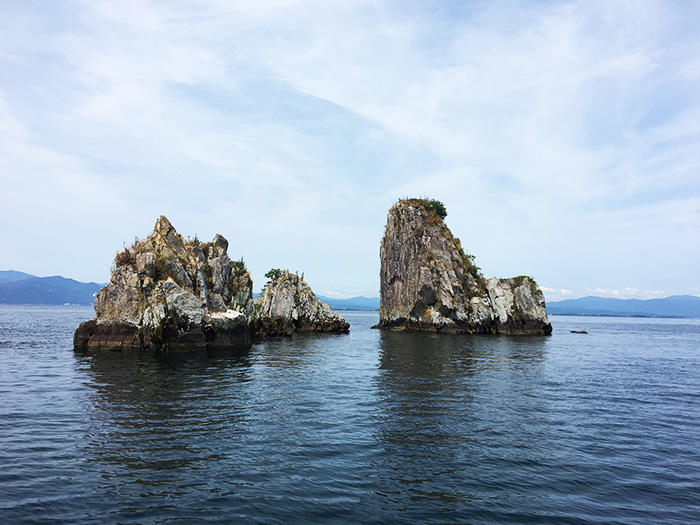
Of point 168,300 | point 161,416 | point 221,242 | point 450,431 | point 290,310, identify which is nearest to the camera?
point 450,431

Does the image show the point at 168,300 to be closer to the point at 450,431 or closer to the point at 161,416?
the point at 161,416

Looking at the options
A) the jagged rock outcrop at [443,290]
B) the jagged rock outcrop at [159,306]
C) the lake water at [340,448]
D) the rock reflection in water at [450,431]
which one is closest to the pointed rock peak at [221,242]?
the jagged rock outcrop at [159,306]

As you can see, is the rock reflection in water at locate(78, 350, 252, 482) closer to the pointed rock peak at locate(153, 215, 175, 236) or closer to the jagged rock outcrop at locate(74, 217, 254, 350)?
the jagged rock outcrop at locate(74, 217, 254, 350)

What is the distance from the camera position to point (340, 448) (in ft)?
52.4

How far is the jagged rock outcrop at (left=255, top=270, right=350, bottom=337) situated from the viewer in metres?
72.9

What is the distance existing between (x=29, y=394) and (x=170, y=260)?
2382cm

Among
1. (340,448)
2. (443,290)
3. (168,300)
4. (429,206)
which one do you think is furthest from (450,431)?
(429,206)

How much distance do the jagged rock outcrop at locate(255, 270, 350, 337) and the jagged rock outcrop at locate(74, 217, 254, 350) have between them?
22175 millimetres

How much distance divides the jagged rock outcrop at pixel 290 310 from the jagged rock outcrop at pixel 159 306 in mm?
22175

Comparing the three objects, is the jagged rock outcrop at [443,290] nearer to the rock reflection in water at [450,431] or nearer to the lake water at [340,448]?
the rock reflection in water at [450,431]

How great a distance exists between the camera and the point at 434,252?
9269cm

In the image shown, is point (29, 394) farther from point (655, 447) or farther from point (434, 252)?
point (434, 252)

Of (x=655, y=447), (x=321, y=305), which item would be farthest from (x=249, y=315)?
(x=655, y=447)

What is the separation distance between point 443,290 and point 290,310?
108 ft
